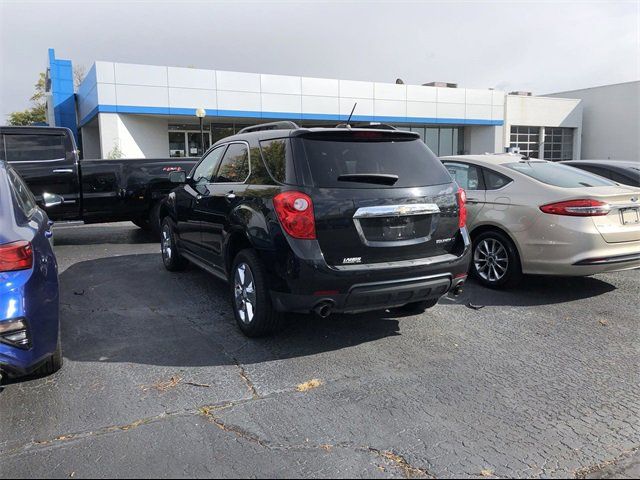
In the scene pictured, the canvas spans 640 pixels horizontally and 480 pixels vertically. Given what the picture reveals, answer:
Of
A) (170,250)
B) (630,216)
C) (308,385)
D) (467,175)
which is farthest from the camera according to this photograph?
A: (170,250)

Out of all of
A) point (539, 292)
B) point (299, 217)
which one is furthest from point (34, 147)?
point (539, 292)

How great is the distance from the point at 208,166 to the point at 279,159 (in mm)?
1793

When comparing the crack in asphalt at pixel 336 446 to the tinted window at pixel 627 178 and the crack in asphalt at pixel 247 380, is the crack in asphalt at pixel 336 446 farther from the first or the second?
the tinted window at pixel 627 178

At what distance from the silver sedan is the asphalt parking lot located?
511 mm

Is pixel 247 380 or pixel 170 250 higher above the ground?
pixel 170 250

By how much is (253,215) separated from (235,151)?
113cm

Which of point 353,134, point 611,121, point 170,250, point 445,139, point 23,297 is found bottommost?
point 170,250

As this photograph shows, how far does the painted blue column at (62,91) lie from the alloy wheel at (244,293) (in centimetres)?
2885

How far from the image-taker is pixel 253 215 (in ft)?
14.3

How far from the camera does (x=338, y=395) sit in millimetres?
3549

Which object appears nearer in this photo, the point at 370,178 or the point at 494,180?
the point at 370,178

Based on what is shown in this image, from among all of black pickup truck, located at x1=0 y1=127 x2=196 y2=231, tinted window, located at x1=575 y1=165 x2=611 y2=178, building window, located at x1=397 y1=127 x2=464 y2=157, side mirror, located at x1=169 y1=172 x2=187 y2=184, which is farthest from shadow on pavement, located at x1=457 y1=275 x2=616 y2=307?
building window, located at x1=397 y1=127 x2=464 y2=157

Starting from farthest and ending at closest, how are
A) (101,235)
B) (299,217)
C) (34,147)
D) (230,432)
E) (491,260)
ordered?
(101,235)
(34,147)
(491,260)
(299,217)
(230,432)

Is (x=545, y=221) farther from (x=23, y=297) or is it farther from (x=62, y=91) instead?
(x=62, y=91)
